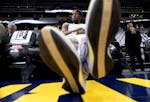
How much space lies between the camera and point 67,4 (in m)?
13.8

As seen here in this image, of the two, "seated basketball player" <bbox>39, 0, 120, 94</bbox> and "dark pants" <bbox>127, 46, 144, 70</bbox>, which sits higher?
"seated basketball player" <bbox>39, 0, 120, 94</bbox>

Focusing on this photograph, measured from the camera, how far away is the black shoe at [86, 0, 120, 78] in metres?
1.78

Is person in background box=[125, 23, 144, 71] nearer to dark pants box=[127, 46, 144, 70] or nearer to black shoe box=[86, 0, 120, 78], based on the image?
dark pants box=[127, 46, 144, 70]

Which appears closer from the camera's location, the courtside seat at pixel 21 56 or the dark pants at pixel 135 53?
the courtside seat at pixel 21 56

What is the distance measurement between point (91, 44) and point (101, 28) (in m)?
0.13

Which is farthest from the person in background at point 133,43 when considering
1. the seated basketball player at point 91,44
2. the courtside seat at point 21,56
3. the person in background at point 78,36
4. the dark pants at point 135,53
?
the seated basketball player at point 91,44

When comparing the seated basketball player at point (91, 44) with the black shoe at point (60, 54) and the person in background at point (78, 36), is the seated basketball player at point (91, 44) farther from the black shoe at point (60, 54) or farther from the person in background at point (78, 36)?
the person in background at point (78, 36)

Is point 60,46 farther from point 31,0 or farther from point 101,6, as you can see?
point 31,0

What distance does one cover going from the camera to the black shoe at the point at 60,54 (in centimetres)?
183

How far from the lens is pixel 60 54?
188 cm

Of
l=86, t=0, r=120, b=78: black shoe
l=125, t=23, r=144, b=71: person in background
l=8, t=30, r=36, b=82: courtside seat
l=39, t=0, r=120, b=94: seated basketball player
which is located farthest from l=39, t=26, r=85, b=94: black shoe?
l=125, t=23, r=144, b=71: person in background

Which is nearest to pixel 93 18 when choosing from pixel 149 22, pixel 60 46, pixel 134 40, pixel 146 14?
pixel 60 46

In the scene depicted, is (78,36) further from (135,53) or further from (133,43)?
(135,53)

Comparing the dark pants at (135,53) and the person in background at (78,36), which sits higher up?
the person in background at (78,36)
